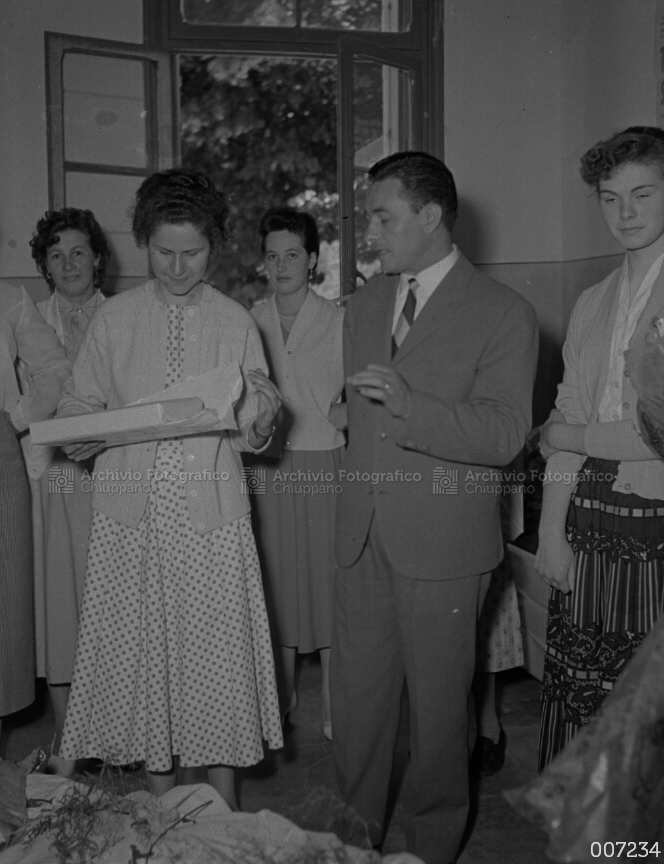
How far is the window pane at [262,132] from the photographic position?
10562 mm

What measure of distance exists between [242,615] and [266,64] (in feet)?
30.1

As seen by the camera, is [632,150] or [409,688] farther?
[409,688]

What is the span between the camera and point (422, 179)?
2.32 meters

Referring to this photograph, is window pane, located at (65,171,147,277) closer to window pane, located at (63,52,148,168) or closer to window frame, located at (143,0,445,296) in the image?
window pane, located at (63,52,148,168)

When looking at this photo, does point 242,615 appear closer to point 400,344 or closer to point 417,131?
point 400,344

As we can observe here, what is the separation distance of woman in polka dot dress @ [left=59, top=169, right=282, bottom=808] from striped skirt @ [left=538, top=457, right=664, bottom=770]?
78cm

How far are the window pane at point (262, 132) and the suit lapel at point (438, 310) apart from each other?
27.0 feet

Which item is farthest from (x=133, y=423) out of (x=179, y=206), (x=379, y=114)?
(x=379, y=114)

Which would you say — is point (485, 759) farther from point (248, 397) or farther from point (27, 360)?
point (27, 360)

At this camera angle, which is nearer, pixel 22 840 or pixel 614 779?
pixel 614 779

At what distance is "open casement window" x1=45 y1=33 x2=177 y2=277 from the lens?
491cm

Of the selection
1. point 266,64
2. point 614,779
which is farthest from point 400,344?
point 266,64

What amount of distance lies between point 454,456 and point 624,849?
111cm

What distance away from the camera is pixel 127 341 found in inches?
106
